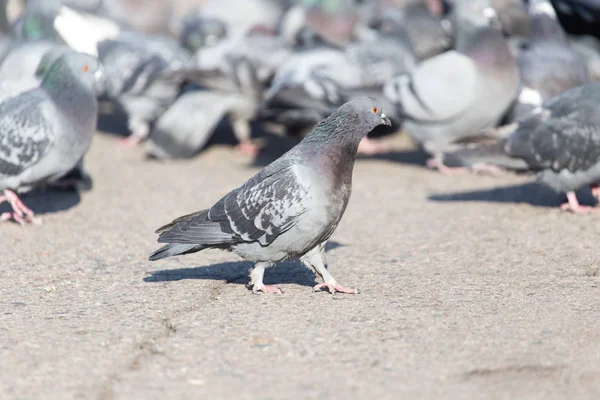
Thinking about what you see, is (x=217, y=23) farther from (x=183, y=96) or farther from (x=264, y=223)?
(x=264, y=223)

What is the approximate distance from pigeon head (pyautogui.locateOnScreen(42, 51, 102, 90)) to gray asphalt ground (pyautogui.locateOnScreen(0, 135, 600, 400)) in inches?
43.6

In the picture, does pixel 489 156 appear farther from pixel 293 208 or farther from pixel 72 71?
pixel 72 71

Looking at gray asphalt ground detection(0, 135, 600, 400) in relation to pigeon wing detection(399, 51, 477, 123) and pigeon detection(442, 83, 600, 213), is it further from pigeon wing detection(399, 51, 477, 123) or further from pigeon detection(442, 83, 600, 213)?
pigeon wing detection(399, 51, 477, 123)

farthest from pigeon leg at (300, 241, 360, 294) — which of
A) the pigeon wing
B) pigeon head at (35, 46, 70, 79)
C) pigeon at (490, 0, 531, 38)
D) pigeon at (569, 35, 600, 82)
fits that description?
pigeon at (490, 0, 531, 38)

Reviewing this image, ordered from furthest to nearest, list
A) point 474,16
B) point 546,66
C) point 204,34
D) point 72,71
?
point 204,34
point 546,66
point 474,16
point 72,71

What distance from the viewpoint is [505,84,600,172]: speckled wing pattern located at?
258 inches

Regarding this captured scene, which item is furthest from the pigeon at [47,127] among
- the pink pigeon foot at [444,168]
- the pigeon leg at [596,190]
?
the pigeon leg at [596,190]

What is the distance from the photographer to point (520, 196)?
7.64 metres

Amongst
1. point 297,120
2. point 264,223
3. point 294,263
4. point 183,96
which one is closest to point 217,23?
point 183,96

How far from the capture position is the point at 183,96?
1016 centimetres

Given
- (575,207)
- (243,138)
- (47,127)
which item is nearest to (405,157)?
(243,138)

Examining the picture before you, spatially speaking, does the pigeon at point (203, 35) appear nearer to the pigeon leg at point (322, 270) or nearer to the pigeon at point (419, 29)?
the pigeon at point (419, 29)

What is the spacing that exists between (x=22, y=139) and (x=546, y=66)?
5.51 m

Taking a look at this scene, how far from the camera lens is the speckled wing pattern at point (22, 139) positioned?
6.41 m
